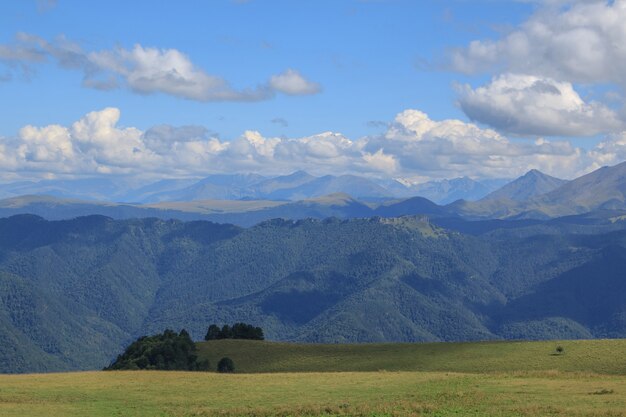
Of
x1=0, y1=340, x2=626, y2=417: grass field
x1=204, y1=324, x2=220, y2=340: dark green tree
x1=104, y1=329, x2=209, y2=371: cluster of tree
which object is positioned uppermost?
x1=0, y1=340, x2=626, y2=417: grass field

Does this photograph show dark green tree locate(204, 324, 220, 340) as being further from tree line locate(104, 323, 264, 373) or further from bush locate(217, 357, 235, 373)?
bush locate(217, 357, 235, 373)

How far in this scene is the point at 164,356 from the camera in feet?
420

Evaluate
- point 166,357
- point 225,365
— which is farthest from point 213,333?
point 225,365

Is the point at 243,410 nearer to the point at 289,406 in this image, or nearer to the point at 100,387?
the point at 289,406

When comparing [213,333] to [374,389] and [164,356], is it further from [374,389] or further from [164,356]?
[374,389]

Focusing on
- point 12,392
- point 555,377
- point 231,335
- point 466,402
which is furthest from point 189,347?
point 466,402

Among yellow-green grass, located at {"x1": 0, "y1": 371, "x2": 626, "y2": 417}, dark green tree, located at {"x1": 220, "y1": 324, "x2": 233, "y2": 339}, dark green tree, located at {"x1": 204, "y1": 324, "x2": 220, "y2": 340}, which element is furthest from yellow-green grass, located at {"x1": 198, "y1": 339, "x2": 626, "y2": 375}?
dark green tree, located at {"x1": 204, "y1": 324, "x2": 220, "y2": 340}

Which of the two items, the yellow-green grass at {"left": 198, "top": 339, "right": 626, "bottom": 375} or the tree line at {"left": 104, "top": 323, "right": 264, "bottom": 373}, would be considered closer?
the yellow-green grass at {"left": 198, "top": 339, "right": 626, "bottom": 375}

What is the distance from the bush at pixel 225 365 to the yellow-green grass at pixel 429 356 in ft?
5.04

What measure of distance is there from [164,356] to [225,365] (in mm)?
13915

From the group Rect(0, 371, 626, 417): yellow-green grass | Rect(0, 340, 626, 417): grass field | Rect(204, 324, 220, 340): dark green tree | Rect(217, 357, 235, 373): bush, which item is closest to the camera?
Rect(0, 371, 626, 417): yellow-green grass

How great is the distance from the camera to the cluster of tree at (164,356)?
408ft

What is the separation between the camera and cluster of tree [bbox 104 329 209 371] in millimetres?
124438

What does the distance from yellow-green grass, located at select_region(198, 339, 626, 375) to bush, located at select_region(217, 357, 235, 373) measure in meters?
1.54
